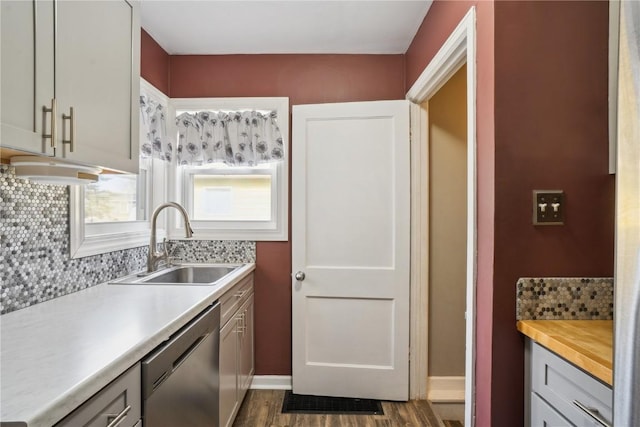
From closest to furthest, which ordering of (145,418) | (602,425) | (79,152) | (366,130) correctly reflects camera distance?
1. (602,425)
2. (145,418)
3. (79,152)
4. (366,130)

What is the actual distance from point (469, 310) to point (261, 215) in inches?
67.0

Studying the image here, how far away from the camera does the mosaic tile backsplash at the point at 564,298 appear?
1.22m

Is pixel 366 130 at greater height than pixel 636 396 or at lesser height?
greater

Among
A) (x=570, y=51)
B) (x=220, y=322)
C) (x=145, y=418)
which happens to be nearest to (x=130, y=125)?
(x=220, y=322)

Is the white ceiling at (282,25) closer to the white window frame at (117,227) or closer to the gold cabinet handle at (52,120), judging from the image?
the white window frame at (117,227)

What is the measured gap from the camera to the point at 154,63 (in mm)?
2395

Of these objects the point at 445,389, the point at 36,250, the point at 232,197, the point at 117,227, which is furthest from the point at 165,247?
the point at 445,389

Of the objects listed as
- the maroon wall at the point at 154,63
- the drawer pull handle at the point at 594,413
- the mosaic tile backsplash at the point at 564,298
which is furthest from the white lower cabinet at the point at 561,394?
the maroon wall at the point at 154,63

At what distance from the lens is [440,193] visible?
2.42 metres

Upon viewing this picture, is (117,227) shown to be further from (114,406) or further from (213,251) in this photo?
Answer: (114,406)

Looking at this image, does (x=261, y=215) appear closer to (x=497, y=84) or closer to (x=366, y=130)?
(x=366, y=130)

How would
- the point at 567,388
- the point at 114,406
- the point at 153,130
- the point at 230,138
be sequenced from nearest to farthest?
the point at 114,406, the point at 567,388, the point at 153,130, the point at 230,138

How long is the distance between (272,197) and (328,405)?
1517mm

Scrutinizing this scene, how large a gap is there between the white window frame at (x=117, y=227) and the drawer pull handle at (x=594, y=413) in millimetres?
2030
